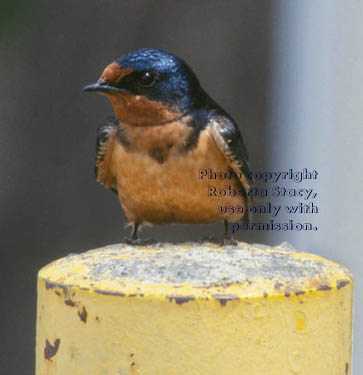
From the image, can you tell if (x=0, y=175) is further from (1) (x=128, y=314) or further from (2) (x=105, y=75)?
(1) (x=128, y=314)

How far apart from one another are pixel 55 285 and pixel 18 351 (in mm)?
2558

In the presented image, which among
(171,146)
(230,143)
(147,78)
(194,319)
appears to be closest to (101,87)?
(147,78)

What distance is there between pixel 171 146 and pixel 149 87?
0.17 m

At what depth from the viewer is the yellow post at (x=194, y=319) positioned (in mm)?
1416

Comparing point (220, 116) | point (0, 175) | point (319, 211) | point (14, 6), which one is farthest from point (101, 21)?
point (220, 116)

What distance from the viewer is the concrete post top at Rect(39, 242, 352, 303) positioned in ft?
4.72

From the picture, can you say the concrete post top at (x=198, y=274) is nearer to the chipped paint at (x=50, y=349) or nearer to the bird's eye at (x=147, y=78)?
the chipped paint at (x=50, y=349)

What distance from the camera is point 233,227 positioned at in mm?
2225

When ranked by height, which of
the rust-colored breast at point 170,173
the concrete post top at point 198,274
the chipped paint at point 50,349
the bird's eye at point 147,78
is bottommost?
the chipped paint at point 50,349

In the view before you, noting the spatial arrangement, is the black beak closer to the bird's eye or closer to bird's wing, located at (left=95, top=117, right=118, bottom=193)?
the bird's eye

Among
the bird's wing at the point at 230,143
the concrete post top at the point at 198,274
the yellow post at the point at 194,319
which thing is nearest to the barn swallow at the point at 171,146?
the bird's wing at the point at 230,143

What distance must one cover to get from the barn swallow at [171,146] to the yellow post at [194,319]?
529mm

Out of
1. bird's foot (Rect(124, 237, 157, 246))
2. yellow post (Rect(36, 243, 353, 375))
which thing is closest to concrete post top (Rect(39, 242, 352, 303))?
yellow post (Rect(36, 243, 353, 375))

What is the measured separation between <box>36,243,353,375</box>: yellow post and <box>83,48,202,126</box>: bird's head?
587mm
